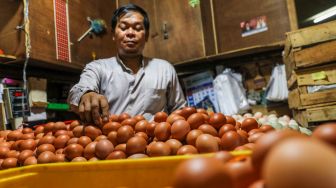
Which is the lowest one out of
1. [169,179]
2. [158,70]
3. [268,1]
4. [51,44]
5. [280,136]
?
[169,179]

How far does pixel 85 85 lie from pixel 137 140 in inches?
32.2

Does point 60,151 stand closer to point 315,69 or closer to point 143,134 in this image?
point 143,134

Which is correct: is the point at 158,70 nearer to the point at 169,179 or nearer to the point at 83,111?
the point at 83,111

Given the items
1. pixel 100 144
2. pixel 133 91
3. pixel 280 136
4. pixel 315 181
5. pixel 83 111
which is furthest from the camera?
pixel 133 91

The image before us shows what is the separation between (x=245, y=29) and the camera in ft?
11.1

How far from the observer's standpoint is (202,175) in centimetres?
44

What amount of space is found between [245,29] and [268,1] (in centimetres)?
40

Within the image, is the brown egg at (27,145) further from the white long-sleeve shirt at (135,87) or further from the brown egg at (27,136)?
the white long-sleeve shirt at (135,87)

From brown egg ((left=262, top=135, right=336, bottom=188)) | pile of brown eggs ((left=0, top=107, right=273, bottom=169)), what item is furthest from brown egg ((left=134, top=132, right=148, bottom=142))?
brown egg ((left=262, top=135, right=336, bottom=188))

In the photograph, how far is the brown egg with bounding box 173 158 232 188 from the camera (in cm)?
44

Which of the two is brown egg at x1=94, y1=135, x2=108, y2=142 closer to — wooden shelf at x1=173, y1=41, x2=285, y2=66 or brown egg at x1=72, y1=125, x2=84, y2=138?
brown egg at x1=72, y1=125, x2=84, y2=138

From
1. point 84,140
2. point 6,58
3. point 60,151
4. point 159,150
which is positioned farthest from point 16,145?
point 6,58

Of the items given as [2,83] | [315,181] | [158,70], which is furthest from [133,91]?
[315,181]

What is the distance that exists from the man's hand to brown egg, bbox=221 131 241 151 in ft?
1.93
